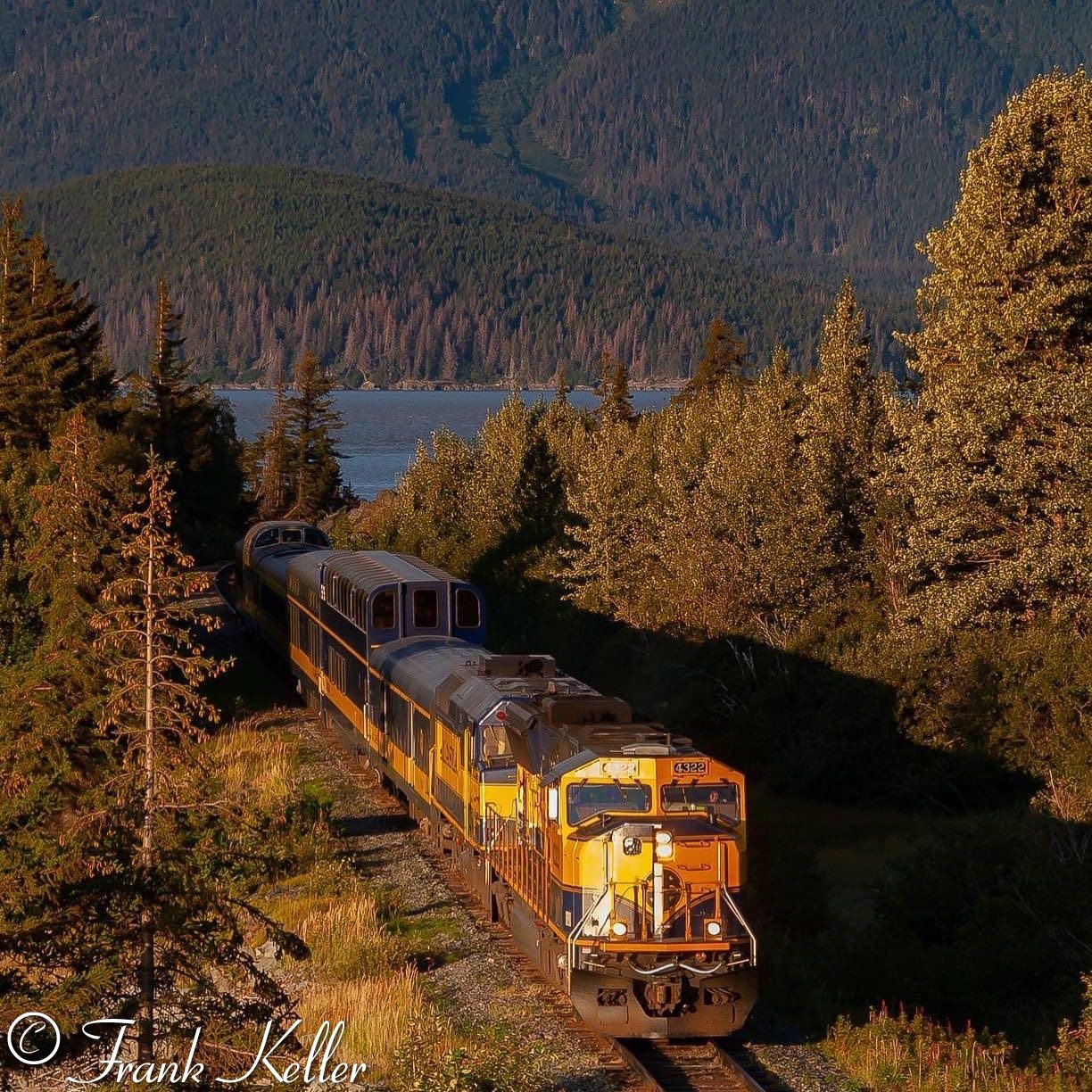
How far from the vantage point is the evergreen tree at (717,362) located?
4429 inches

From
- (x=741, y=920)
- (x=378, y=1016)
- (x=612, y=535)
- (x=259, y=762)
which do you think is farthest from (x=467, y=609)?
(x=612, y=535)

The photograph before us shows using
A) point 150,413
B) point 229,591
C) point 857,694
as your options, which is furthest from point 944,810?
point 150,413

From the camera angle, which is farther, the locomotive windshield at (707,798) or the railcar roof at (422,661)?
the railcar roof at (422,661)

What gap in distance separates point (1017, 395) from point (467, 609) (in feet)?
53.0

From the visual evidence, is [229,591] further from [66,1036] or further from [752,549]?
[66,1036]

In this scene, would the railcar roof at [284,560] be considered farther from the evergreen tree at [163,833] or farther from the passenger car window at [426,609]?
the evergreen tree at [163,833]

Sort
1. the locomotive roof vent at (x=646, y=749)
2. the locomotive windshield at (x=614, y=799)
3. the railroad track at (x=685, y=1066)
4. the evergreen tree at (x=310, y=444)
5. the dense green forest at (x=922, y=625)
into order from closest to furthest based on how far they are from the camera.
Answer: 1. the railroad track at (x=685, y=1066)
2. the locomotive windshield at (x=614, y=799)
3. the locomotive roof vent at (x=646, y=749)
4. the dense green forest at (x=922, y=625)
5. the evergreen tree at (x=310, y=444)

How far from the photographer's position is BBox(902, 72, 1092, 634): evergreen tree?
4222 centimetres

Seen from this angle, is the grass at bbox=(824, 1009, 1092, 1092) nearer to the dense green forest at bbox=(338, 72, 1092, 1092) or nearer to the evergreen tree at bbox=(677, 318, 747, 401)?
the dense green forest at bbox=(338, 72, 1092, 1092)

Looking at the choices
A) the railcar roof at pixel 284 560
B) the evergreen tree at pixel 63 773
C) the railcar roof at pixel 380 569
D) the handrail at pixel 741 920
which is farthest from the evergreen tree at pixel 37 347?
the handrail at pixel 741 920

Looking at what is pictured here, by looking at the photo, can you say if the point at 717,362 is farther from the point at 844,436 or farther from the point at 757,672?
the point at 757,672

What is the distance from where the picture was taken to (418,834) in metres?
32.7

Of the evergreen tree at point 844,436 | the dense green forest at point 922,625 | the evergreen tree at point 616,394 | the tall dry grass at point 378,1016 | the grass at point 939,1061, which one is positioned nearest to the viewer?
the grass at point 939,1061

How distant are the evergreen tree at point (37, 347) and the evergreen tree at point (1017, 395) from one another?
32120 millimetres
